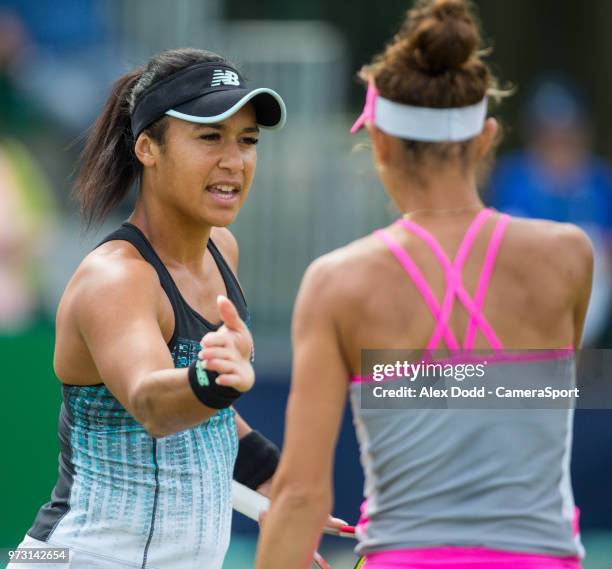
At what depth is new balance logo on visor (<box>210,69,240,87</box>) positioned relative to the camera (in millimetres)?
3652

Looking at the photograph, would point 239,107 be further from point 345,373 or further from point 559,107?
point 559,107

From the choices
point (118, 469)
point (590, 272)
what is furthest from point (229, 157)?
point (590, 272)

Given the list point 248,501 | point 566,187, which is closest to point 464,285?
point 248,501

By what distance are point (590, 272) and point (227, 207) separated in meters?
1.17

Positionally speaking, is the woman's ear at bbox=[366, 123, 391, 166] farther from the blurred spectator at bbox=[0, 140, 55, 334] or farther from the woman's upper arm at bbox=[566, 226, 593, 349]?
the blurred spectator at bbox=[0, 140, 55, 334]

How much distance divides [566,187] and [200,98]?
4.68 meters

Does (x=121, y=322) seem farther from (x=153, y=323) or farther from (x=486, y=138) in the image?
(x=486, y=138)

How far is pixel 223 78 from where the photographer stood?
12.1ft

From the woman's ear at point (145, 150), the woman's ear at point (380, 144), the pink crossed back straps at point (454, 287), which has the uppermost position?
the woman's ear at point (380, 144)

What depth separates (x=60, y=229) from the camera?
769 cm

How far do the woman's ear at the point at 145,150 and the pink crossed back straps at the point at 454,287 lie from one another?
43.2 inches

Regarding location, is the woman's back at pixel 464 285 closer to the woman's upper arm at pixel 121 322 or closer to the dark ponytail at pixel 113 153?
the woman's upper arm at pixel 121 322

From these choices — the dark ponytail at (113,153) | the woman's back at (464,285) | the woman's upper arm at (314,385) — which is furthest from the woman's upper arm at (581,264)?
the dark ponytail at (113,153)

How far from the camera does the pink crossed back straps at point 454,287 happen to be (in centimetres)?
272
